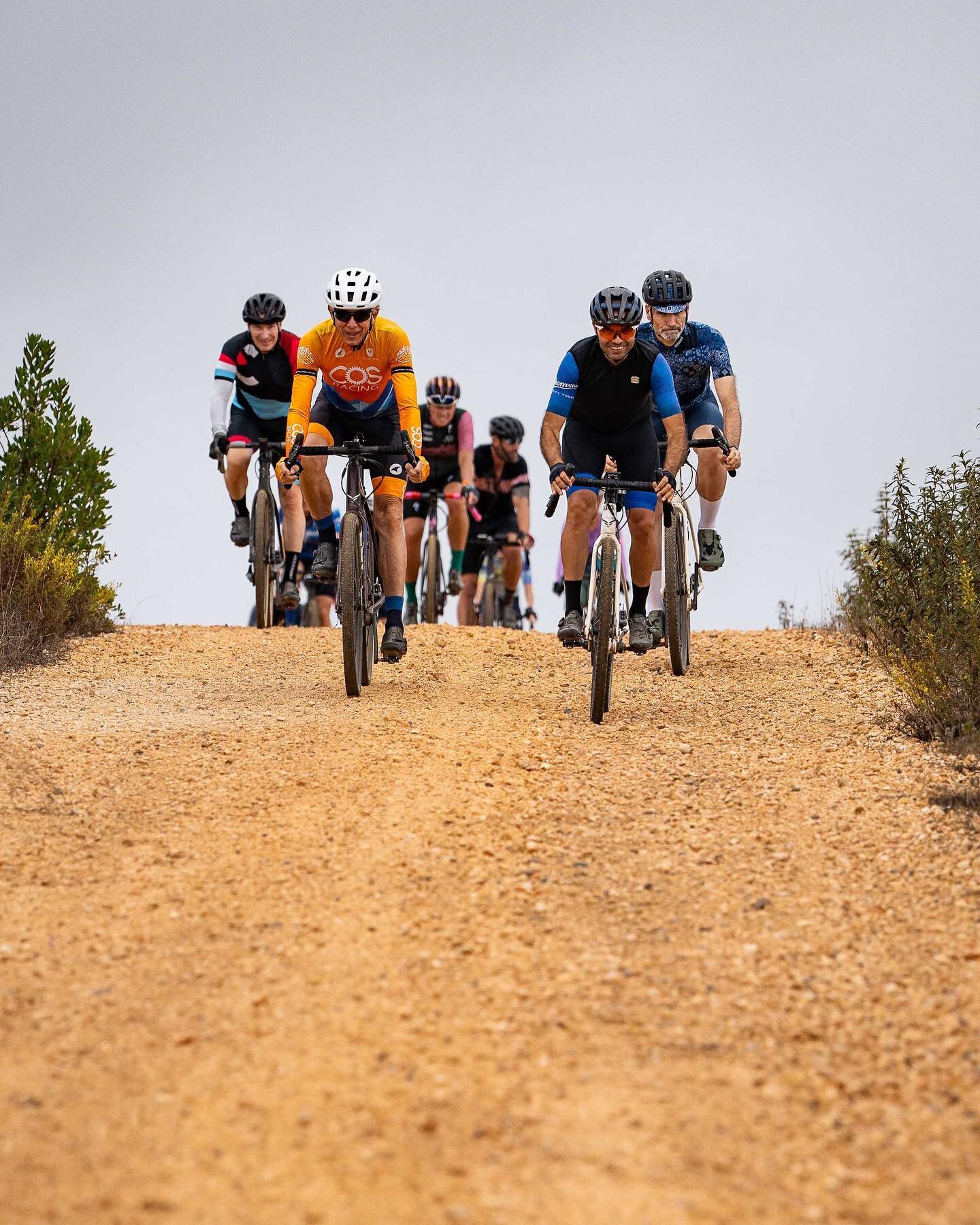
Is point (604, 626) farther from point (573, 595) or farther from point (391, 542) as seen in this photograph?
point (391, 542)

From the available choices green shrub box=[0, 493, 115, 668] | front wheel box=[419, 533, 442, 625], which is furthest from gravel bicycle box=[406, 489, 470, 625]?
green shrub box=[0, 493, 115, 668]

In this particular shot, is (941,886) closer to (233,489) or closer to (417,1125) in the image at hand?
(417,1125)

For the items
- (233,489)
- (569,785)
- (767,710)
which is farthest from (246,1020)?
(233,489)

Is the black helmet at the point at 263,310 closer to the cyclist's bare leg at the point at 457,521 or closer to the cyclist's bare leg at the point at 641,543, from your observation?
the cyclist's bare leg at the point at 457,521

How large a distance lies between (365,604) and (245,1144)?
544 cm

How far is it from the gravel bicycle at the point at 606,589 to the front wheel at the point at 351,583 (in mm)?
1308

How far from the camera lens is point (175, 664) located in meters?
11.4

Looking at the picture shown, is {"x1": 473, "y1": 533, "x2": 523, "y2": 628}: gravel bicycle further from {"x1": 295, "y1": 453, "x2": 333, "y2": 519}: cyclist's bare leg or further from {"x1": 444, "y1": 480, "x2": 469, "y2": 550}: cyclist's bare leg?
{"x1": 295, "y1": 453, "x2": 333, "y2": 519}: cyclist's bare leg

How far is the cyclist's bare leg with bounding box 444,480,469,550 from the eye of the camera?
14.8 metres

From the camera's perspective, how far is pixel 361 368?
9211 mm

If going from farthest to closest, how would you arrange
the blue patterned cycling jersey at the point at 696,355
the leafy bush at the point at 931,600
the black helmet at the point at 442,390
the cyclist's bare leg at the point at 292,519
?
the black helmet at the point at 442,390 → the cyclist's bare leg at the point at 292,519 → the blue patterned cycling jersey at the point at 696,355 → the leafy bush at the point at 931,600

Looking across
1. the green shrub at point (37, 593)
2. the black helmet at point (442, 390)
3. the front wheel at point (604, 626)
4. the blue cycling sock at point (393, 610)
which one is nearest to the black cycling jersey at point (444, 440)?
the black helmet at point (442, 390)

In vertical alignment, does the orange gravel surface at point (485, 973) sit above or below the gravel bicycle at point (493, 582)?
below

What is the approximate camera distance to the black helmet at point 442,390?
14453 mm
